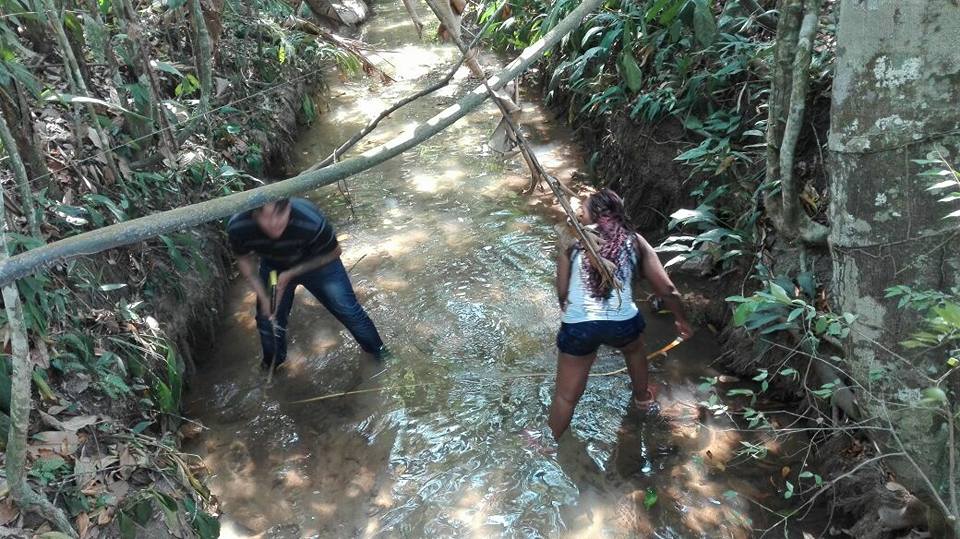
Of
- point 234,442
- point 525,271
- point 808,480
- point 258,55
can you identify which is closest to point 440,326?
point 525,271

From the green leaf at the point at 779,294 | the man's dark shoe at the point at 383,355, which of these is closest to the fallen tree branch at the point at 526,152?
the green leaf at the point at 779,294

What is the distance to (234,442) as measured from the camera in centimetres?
397

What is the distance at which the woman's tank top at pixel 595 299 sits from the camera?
326cm

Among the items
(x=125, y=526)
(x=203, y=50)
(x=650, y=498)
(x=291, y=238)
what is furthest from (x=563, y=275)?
(x=203, y=50)

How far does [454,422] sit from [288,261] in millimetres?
1337

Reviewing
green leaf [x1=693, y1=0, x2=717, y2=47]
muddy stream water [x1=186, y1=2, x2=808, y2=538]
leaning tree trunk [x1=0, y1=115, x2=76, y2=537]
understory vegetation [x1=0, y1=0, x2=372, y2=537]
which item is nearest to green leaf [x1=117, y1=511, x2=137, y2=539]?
understory vegetation [x1=0, y1=0, x2=372, y2=537]

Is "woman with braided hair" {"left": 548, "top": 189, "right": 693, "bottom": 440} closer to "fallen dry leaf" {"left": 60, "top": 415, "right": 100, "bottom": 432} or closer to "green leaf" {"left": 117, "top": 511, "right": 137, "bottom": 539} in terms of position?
"green leaf" {"left": 117, "top": 511, "right": 137, "bottom": 539}

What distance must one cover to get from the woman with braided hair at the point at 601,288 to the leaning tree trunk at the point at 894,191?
0.97 metres

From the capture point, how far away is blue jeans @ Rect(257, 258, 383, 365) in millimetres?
4102

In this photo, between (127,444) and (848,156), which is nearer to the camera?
(848,156)

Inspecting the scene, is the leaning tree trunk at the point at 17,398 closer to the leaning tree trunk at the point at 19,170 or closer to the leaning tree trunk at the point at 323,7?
the leaning tree trunk at the point at 19,170

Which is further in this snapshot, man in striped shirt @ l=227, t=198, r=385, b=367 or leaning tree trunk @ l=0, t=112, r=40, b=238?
man in striped shirt @ l=227, t=198, r=385, b=367

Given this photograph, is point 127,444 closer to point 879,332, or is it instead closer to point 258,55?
point 879,332

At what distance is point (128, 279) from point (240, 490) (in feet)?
5.07
